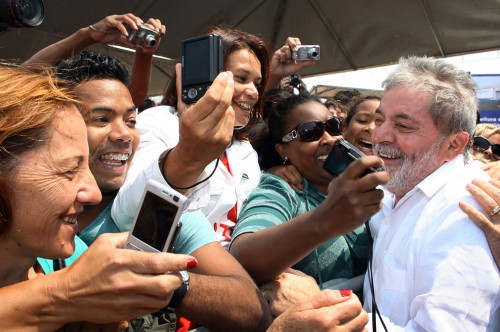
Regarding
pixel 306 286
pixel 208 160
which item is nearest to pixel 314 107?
pixel 306 286

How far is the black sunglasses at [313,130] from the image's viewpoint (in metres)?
2.44

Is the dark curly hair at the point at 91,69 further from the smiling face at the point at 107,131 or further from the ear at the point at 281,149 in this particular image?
the ear at the point at 281,149

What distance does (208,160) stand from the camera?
1.30 meters

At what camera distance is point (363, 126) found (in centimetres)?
313

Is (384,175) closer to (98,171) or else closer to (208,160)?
(208,160)

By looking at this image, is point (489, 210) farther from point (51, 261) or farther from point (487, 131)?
point (487, 131)

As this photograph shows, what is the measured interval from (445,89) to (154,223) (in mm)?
1406

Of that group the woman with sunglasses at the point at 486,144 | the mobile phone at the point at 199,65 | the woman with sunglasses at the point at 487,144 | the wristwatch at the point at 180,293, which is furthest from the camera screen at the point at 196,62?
the woman with sunglasses at the point at 487,144

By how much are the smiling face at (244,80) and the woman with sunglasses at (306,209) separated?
0.97 ft

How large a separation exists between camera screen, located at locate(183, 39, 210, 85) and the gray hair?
979 millimetres

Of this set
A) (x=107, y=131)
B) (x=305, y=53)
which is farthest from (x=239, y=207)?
(x=305, y=53)

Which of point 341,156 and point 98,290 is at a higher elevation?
point 341,156

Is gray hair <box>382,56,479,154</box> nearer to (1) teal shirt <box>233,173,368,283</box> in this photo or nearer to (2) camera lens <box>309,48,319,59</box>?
(1) teal shirt <box>233,173,368,283</box>

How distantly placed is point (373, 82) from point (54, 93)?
35.4ft
